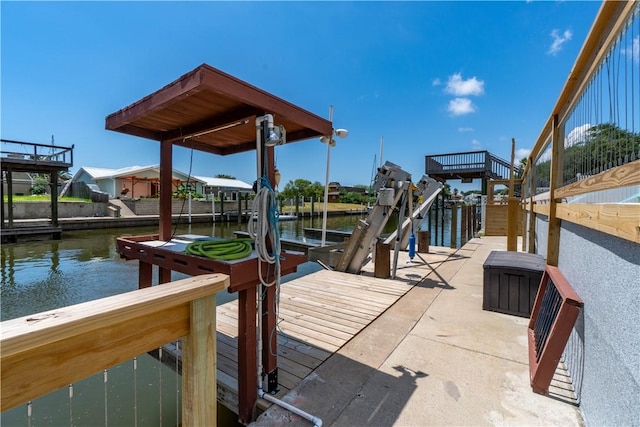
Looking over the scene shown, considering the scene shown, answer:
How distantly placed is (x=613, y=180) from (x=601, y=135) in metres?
0.45

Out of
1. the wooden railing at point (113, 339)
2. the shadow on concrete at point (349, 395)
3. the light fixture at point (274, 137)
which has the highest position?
the light fixture at point (274, 137)

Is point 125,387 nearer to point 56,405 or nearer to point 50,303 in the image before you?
point 56,405

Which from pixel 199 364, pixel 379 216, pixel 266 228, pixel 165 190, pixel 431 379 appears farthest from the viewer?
pixel 379 216

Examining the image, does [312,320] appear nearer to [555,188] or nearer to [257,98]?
[257,98]

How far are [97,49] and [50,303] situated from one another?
6010 millimetres

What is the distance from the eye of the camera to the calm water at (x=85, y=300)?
8.25ft

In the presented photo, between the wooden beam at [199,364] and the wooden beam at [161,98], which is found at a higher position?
the wooden beam at [161,98]

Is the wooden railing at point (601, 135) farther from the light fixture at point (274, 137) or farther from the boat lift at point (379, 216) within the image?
the boat lift at point (379, 216)

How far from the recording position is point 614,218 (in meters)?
1.31

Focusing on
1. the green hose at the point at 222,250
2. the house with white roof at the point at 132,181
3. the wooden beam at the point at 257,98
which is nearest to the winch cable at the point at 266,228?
the green hose at the point at 222,250

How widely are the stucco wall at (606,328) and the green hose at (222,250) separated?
6.55 feet

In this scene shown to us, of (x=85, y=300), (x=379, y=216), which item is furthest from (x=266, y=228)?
(x=85, y=300)

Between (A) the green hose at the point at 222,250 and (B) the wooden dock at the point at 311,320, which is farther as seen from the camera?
(B) the wooden dock at the point at 311,320

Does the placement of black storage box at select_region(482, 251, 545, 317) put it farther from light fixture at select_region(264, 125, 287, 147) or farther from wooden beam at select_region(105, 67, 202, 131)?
wooden beam at select_region(105, 67, 202, 131)
